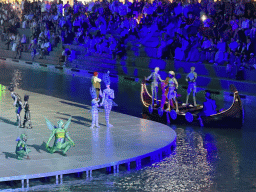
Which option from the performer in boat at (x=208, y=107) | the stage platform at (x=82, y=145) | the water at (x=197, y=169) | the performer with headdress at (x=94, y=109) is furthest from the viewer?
the performer in boat at (x=208, y=107)

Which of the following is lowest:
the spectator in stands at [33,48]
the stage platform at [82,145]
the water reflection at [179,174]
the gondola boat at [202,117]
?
the water reflection at [179,174]

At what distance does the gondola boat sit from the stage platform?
1.20 meters

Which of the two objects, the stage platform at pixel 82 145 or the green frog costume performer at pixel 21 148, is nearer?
the stage platform at pixel 82 145

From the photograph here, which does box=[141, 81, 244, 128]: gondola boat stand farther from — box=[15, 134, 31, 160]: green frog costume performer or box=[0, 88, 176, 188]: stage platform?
box=[15, 134, 31, 160]: green frog costume performer

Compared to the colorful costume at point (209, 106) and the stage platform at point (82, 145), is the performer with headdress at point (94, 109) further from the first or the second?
the colorful costume at point (209, 106)

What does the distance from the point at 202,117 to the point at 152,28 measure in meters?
12.6

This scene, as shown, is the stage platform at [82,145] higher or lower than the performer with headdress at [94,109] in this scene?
lower

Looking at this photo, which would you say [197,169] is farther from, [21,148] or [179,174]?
[21,148]

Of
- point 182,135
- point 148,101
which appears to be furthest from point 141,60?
point 182,135

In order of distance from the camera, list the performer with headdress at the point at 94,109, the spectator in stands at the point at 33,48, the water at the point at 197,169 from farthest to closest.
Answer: the spectator in stands at the point at 33,48, the performer with headdress at the point at 94,109, the water at the point at 197,169

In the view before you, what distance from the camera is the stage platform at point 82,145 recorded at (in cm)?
1117

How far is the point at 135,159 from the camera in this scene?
12.2 metres

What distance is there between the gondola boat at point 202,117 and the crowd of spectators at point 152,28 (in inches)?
249

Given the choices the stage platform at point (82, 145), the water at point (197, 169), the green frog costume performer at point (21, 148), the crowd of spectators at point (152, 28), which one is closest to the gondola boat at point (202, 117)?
the water at point (197, 169)
